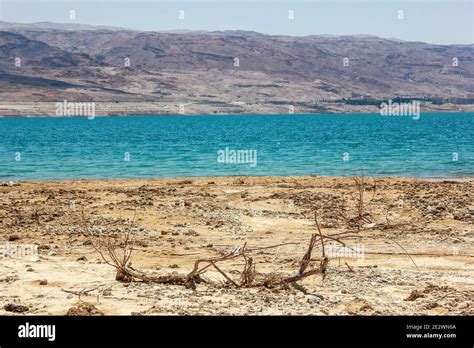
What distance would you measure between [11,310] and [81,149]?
40424 millimetres

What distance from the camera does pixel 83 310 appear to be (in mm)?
7355

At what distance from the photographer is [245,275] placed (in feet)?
29.0

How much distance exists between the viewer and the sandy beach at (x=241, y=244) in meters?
8.00

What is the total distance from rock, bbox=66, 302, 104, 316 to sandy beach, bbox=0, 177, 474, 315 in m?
0.05

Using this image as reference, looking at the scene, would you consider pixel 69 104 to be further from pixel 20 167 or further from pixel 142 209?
pixel 142 209

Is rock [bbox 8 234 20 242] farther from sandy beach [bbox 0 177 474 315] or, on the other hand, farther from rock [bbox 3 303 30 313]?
rock [bbox 3 303 30 313]

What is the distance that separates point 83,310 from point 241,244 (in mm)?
5182

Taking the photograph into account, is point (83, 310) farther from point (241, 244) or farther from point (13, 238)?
point (13, 238)

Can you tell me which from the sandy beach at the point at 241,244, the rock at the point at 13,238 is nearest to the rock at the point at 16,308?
the sandy beach at the point at 241,244

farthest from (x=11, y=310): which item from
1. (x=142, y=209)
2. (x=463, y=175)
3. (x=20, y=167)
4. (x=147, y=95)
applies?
(x=147, y=95)

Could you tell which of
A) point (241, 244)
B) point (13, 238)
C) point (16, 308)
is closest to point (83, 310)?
point (16, 308)

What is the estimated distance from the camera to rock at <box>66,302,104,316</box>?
725 centimetres

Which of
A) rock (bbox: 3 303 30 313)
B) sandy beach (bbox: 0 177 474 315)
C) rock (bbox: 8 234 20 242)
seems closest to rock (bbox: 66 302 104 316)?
sandy beach (bbox: 0 177 474 315)

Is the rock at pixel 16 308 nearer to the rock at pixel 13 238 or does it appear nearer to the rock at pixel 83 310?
the rock at pixel 83 310
